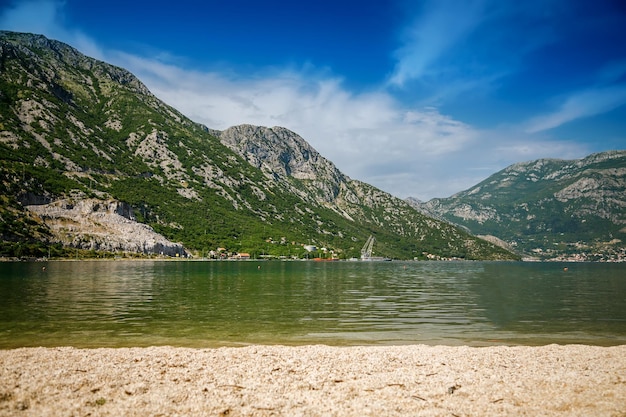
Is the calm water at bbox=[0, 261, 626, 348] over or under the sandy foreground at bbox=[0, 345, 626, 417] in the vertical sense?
under

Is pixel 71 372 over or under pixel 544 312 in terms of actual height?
over

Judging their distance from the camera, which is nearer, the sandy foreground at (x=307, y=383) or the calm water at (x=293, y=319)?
the sandy foreground at (x=307, y=383)

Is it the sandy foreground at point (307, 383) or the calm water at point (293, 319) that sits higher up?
the sandy foreground at point (307, 383)

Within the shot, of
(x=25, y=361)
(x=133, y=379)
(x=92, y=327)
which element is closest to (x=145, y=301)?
Answer: (x=92, y=327)

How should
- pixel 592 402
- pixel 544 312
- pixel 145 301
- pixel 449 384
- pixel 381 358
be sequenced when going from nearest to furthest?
pixel 592 402 < pixel 449 384 < pixel 381 358 < pixel 544 312 < pixel 145 301

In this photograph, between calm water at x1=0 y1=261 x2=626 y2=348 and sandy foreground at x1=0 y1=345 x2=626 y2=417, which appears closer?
sandy foreground at x1=0 y1=345 x2=626 y2=417

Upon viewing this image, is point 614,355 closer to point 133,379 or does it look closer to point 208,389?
point 208,389

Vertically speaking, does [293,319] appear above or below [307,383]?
below

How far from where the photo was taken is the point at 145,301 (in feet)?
172

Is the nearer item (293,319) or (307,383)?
(307,383)

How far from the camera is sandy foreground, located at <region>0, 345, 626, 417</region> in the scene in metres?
13.8

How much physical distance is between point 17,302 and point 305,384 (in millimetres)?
47928

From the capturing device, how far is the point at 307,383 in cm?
1659

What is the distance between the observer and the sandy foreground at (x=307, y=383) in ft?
45.2
